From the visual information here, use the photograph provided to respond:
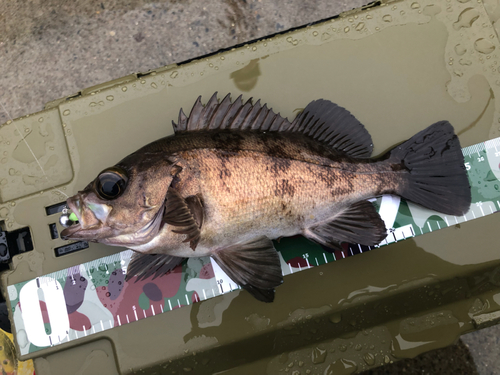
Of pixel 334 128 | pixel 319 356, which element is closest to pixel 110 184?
pixel 334 128

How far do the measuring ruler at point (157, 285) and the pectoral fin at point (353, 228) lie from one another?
0.63 feet

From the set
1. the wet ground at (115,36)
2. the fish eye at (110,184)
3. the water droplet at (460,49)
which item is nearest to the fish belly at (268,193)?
the fish eye at (110,184)

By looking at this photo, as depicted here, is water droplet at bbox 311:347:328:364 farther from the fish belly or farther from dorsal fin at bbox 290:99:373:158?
dorsal fin at bbox 290:99:373:158

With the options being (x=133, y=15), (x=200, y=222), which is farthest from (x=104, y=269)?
(x=133, y=15)

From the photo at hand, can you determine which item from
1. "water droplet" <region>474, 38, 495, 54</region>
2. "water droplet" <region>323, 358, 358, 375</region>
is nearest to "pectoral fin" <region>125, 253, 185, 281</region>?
"water droplet" <region>323, 358, 358, 375</region>

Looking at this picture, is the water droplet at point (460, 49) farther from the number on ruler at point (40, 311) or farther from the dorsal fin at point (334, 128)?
the number on ruler at point (40, 311)

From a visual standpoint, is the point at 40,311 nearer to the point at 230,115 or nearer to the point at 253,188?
the point at 253,188

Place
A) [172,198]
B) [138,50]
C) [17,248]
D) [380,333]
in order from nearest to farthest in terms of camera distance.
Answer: [172,198]
[380,333]
[17,248]
[138,50]

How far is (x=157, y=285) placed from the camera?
6.99 feet

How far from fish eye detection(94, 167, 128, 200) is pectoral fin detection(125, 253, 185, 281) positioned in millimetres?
502

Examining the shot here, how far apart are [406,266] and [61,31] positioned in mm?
3484

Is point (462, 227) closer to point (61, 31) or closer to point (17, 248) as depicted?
point (17, 248)

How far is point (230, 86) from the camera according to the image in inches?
89.4

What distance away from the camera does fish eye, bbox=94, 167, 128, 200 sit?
1.66 m
